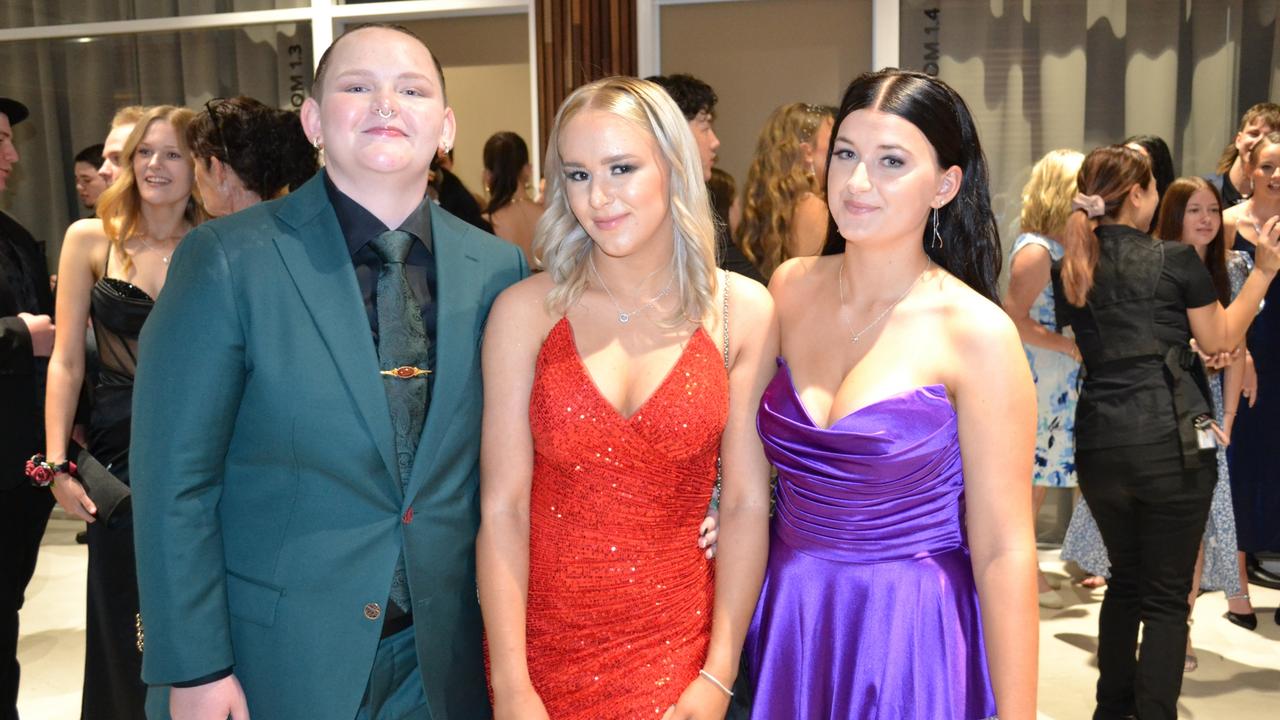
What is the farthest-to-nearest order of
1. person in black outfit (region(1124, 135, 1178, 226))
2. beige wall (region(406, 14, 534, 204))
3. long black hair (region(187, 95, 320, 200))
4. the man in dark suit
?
1. beige wall (region(406, 14, 534, 204))
2. person in black outfit (region(1124, 135, 1178, 226))
3. the man in dark suit
4. long black hair (region(187, 95, 320, 200))

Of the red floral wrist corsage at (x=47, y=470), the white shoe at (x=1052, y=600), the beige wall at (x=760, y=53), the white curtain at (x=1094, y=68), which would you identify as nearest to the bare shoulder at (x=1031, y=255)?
the white curtain at (x=1094, y=68)

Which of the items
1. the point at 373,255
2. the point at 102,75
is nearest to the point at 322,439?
the point at 373,255

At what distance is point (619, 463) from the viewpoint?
1854mm

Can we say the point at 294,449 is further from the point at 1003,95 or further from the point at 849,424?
the point at 1003,95

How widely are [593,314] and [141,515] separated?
2.60 feet

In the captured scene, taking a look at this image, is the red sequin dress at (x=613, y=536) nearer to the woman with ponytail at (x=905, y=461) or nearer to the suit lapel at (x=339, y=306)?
the woman with ponytail at (x=905, y=461)

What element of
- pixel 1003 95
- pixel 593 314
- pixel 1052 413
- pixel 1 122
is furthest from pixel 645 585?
pixel 1003 95

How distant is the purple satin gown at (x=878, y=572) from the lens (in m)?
1.78

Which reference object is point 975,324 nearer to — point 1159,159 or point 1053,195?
point 1053,195

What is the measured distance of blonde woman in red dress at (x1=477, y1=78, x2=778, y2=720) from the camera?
184cm

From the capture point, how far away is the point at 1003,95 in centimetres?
535

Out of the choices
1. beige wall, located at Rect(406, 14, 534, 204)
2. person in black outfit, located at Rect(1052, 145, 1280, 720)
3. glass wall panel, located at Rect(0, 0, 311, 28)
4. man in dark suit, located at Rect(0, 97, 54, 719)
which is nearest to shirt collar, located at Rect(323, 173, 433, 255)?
man in dark suit, located at Rect(0, 97, 54, 719)

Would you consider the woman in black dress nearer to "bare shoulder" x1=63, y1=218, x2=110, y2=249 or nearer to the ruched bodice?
"bare shoulder" x1=63, y1=218, x2=110, y2=249

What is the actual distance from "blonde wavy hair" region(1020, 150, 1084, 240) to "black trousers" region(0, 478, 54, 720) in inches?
140
